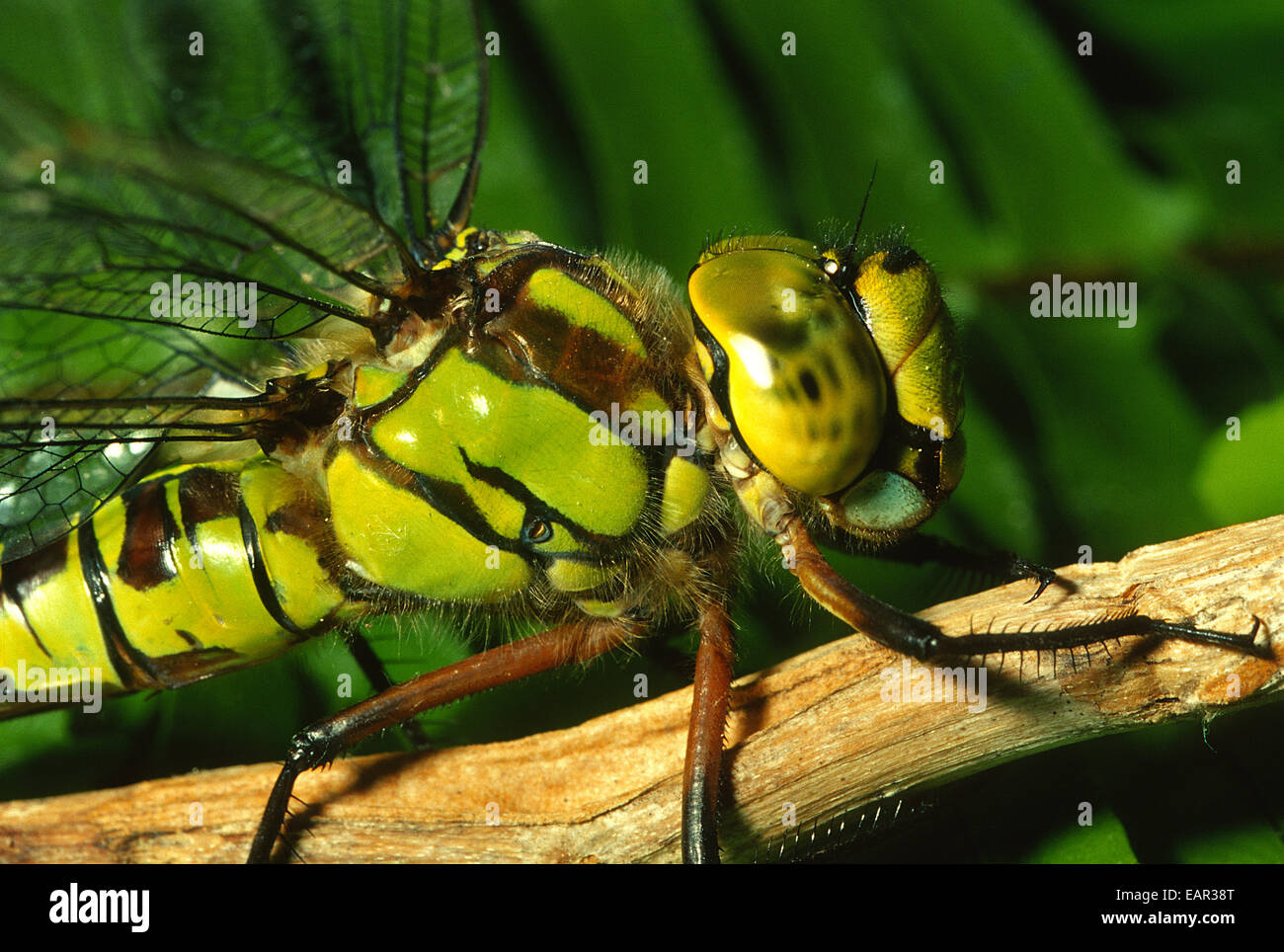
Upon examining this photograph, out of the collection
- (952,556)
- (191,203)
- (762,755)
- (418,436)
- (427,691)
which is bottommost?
(762,755)

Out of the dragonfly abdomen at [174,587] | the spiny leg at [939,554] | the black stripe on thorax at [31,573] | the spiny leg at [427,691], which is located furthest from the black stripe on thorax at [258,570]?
the spiny leg at [939,554]

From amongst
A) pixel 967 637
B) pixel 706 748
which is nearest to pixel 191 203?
pixel 706 748

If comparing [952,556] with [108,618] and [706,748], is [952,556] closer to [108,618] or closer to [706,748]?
[706,748]

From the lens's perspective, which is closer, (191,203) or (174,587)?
(191,203)

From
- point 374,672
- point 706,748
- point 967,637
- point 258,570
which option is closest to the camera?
point 967,637

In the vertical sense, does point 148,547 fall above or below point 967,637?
above

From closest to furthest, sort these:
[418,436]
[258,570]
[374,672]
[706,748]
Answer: [706,748] < [418,436] < [258,570] < [374,672]

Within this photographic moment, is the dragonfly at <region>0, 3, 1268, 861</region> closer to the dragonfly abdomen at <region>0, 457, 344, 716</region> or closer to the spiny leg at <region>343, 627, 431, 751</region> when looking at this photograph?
the dragonfly abdomen at <region>0, 457, 344, 716</region>
